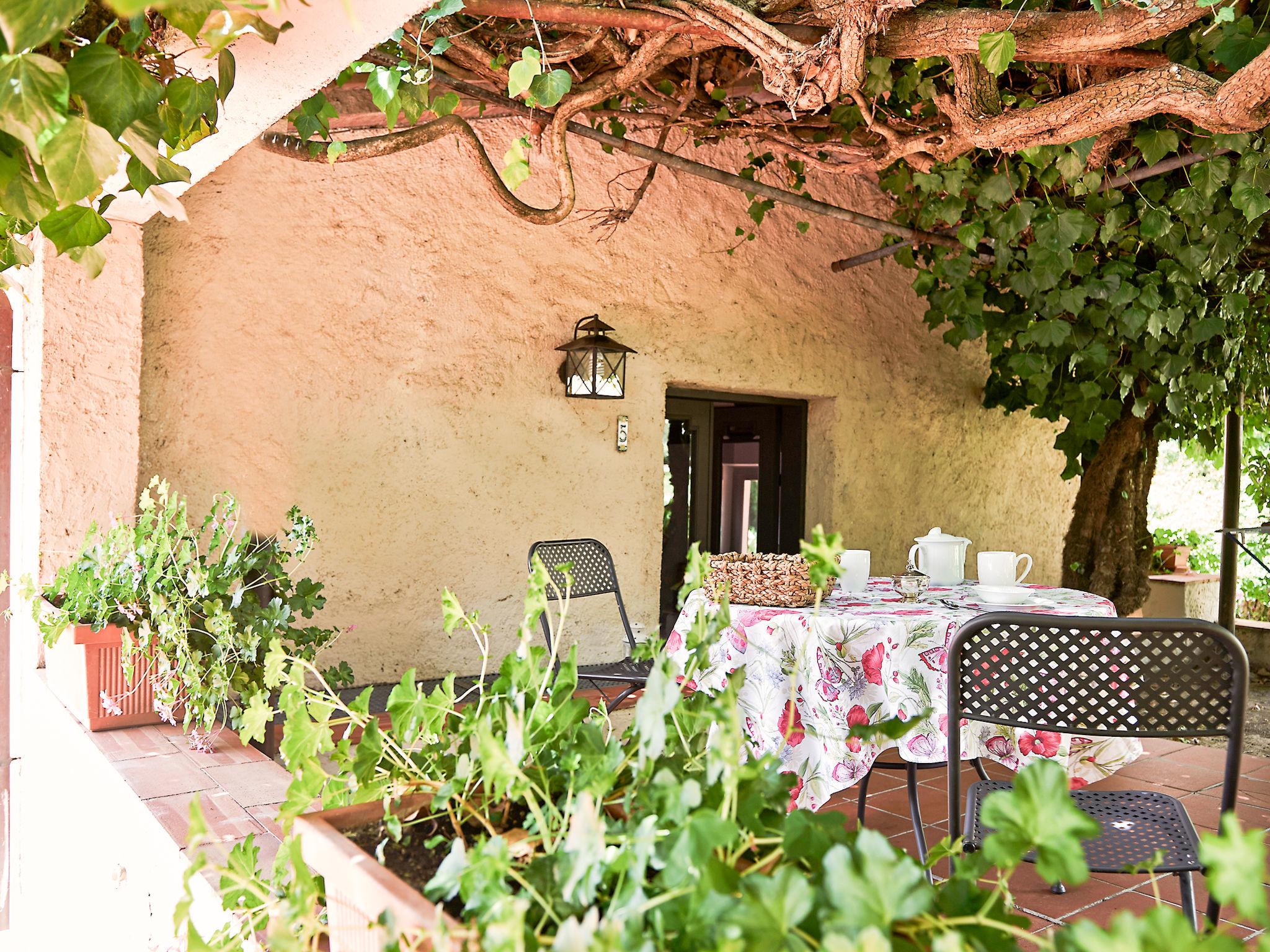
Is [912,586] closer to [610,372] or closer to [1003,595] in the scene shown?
[1003,595]

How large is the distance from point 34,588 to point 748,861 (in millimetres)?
2475

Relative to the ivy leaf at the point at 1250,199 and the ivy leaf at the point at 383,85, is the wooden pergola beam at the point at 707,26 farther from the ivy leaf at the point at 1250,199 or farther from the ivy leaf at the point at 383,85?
the ivy leaf at the point at 1250,199

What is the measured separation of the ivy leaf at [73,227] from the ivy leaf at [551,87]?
1087 millimetres

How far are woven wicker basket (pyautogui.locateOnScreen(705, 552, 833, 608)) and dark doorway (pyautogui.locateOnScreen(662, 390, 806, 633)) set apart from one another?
2.88m

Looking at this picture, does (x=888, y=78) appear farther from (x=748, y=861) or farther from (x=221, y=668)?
(x=748, y=861)

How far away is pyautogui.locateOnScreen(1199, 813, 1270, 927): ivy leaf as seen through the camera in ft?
1.48

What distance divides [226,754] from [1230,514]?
6100mm

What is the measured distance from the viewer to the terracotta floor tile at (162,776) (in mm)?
1955

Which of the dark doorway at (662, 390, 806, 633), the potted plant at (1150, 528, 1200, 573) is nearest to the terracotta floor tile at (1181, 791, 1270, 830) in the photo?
the dark doorway at (662, 390, 806, 633)

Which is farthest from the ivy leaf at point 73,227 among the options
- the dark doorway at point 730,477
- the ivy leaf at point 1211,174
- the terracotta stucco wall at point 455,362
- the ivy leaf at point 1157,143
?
the dark doorway at point 730,477

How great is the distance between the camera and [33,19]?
2.44 feet

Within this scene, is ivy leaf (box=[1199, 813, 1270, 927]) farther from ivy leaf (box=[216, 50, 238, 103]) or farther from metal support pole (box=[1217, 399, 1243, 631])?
metal support pole (box=[1217, 399, 1243, 631])

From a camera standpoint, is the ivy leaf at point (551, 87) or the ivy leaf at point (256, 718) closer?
the ivy leaf at point (256, 718)

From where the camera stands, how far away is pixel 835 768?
8.46ft
